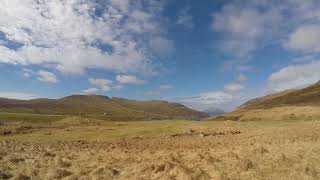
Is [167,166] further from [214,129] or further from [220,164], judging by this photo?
[214,129]

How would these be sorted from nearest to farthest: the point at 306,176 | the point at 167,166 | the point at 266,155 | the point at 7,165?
the point at 306,176, the point at 167,166, the point at 7,165, the point at 266,155

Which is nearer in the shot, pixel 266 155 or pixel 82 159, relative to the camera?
pixel 266 155

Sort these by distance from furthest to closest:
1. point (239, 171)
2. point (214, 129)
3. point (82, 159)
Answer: point (214, 129)
point (82, 159)
point (239, 171)

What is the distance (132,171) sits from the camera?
19312 mm

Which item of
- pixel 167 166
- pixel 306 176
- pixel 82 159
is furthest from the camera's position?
pixel 82 159

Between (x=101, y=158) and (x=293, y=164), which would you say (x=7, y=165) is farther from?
(x=293, y=164)

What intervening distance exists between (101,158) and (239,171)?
430 inches

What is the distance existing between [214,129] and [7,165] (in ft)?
113

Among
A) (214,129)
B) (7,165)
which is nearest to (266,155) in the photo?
(7,165)

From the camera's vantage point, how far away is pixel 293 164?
1934cm

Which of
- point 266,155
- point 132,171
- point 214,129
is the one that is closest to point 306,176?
point 266,155

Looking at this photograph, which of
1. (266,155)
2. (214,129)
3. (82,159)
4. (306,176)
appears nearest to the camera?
(306,176)

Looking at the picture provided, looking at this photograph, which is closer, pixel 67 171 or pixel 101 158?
pixel 67 171

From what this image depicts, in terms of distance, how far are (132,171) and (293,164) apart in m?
8.90
